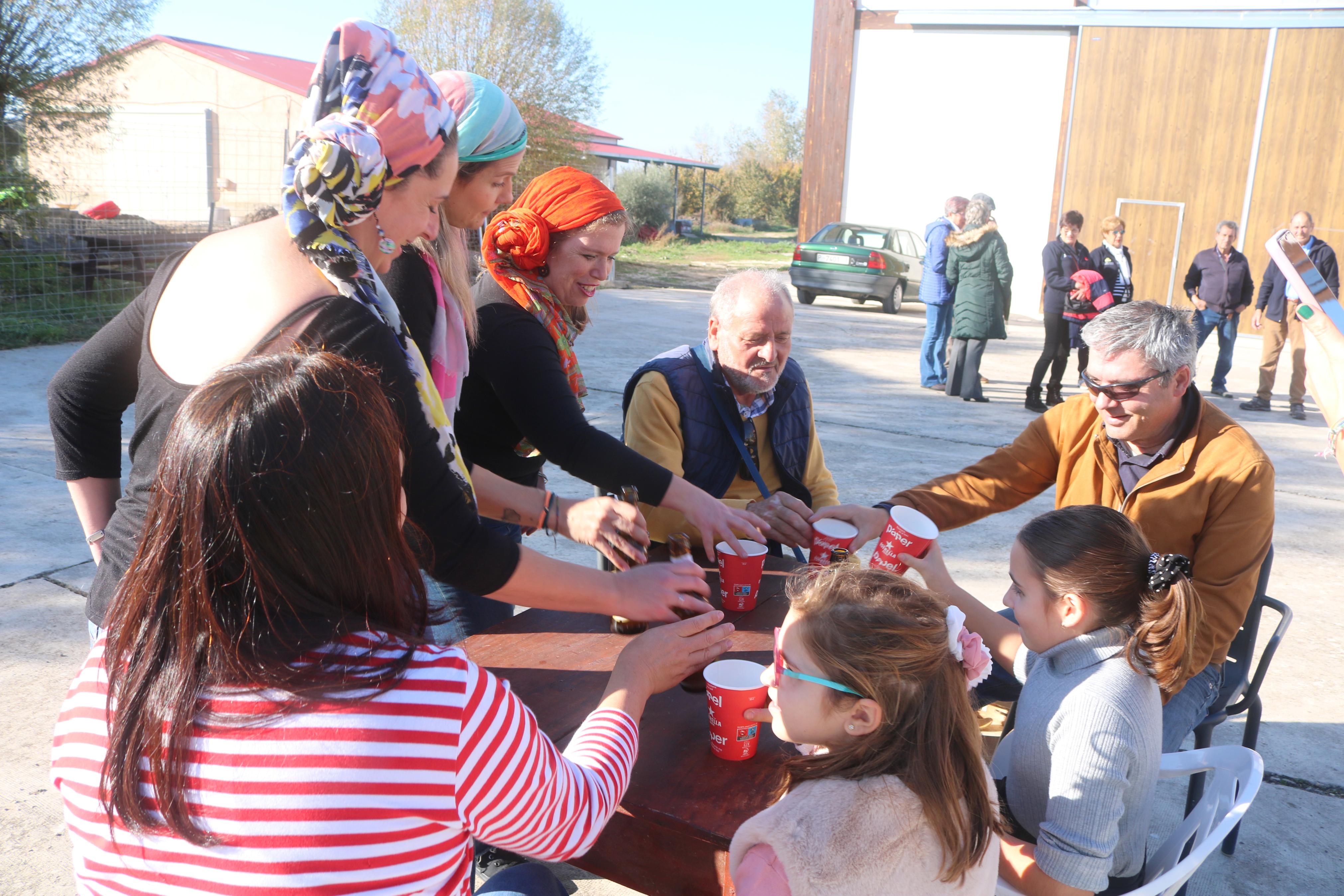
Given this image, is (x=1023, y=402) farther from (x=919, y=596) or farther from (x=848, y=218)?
(x=848, y=218)

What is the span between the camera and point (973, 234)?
8.48m

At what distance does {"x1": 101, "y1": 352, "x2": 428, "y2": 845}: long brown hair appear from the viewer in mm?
1003


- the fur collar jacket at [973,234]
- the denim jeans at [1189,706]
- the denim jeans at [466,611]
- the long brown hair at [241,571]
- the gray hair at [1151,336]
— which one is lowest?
the denim jeans at [1189,706]

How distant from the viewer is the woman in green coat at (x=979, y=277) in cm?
849

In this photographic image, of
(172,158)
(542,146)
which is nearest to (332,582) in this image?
(172,158)

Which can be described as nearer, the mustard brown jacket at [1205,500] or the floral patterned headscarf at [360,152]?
the floral patterned headscarf at [360,152]

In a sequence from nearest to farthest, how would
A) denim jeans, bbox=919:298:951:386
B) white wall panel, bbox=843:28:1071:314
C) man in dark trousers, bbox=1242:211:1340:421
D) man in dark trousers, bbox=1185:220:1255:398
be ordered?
man in dark trousers, bbox=1242:211:1340:421 < denim jeans, bbox=919:298:951:386 < man in dark trousers, bbox=1185:220:1255:398 < white wall panel, bbox=843:28:1071:314

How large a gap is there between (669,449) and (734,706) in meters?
1.37

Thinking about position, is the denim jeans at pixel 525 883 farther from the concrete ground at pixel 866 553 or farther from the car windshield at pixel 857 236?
the car windshield at pixel 857 236

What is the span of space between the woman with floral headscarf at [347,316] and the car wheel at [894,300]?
1516cm

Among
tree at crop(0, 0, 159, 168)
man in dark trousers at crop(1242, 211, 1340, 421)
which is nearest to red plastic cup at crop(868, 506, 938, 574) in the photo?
man in dark trousers at crop(1242, 211, 1340, 421)

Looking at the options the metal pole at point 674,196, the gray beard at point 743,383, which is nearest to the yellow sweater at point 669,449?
the gray beard at point 743,383

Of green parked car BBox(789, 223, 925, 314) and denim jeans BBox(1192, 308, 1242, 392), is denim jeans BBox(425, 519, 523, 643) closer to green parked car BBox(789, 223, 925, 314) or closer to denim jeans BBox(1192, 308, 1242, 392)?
denim jeans BBox(1192, 308, 1242, 392)

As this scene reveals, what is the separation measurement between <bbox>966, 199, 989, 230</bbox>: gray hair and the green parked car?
7183 mm
